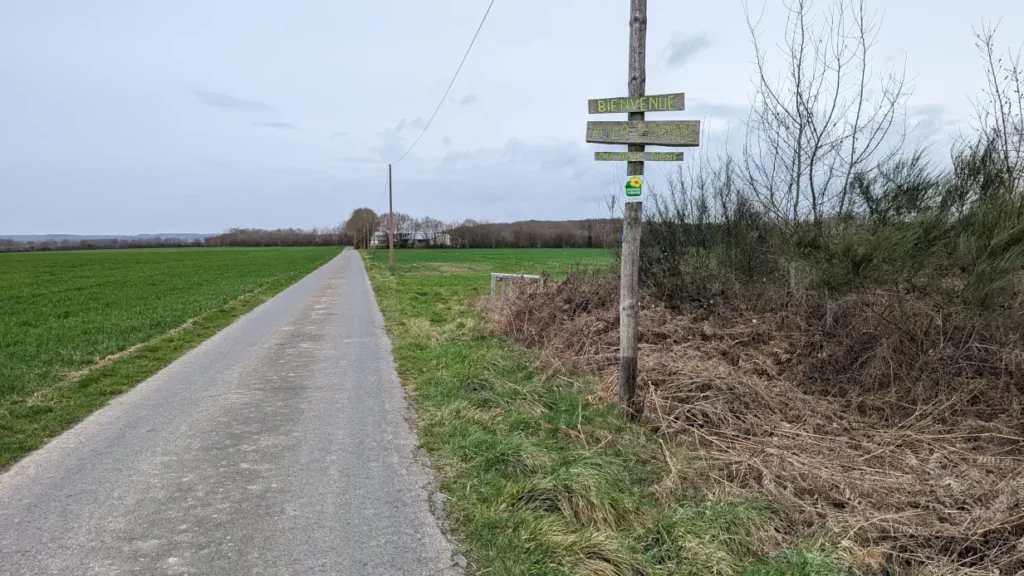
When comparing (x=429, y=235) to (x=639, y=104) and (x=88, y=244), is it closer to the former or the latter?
(x=88, y=244)

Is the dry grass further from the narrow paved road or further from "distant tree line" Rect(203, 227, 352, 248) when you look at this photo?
"distant tree line" Rect(203, 227, 352, 248)

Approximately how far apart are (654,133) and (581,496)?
3390mm

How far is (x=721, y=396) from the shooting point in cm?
555

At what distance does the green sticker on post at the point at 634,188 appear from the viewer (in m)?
5.44

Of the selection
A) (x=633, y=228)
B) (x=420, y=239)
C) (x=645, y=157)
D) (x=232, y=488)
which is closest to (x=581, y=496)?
(x=232, y=488)

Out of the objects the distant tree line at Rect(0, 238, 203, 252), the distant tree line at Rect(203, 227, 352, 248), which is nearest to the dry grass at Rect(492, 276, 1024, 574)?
the distant tree line at Rect(0, 238, 203, 252)

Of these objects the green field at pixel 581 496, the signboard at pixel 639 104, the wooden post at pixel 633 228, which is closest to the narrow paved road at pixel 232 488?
the green field at pixel 581 496

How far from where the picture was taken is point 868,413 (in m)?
5.35

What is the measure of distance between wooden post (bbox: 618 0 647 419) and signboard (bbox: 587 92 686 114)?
79 millimetres

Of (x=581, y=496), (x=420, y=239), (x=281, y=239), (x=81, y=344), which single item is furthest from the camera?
(x=281, y=239)

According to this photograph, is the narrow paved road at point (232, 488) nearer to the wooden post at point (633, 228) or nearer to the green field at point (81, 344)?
the green field at point (81, 344)

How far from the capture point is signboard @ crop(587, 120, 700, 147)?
541 centimetres

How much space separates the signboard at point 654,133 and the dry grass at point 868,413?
2.38 m

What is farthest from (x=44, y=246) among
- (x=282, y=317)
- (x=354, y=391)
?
(x=354, y=391)
